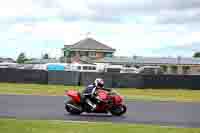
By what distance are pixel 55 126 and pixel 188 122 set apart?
17.7 ft

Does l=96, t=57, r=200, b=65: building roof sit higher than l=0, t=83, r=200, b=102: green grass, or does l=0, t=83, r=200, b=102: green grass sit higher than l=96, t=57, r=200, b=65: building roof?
l=96, t=57, r=200, b=65: building roof

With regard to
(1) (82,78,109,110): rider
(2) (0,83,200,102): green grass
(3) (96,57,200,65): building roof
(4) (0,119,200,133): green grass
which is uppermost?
(3) (96,57,200,65): building roof

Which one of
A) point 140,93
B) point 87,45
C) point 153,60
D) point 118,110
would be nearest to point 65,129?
point 118,110

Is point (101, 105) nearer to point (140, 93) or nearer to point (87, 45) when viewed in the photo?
point (140, 93)

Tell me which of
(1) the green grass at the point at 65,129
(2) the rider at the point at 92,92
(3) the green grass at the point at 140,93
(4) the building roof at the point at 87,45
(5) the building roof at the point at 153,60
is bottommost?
(3) the green grass at the point at 140,93

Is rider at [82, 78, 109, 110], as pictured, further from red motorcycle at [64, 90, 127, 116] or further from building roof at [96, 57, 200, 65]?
building roof at [96, 57, 200, 65]

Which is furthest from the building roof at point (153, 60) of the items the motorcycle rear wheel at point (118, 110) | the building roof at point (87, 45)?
the motorcycle rear wheel at point (118, 110)

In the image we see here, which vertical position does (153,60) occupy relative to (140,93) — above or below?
above

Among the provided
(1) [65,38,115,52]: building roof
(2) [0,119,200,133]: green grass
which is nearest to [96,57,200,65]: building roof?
(1) [65,38,115,52]: building roof

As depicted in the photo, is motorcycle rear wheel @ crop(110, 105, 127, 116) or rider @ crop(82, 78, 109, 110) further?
motorcycle rear wheel @ crop(110, 105, 127, 116)

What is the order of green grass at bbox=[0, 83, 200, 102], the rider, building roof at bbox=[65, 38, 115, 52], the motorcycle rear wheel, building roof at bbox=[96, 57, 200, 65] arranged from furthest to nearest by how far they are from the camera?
building roof at bbox=[65, 38, 115, 52], building roof at bbox=[96, 57, 200, 65], green grass at bbox=[0, 83, 200, 102], the motorcycle rear wheel, the rider

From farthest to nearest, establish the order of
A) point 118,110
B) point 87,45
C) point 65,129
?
point 87,45 → point 118,110 → point 65,129

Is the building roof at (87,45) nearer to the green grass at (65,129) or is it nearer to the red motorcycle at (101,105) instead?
the red motorcycle at (101,105)

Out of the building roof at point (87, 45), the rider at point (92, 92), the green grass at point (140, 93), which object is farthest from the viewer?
the building roof at point (87, 45)
